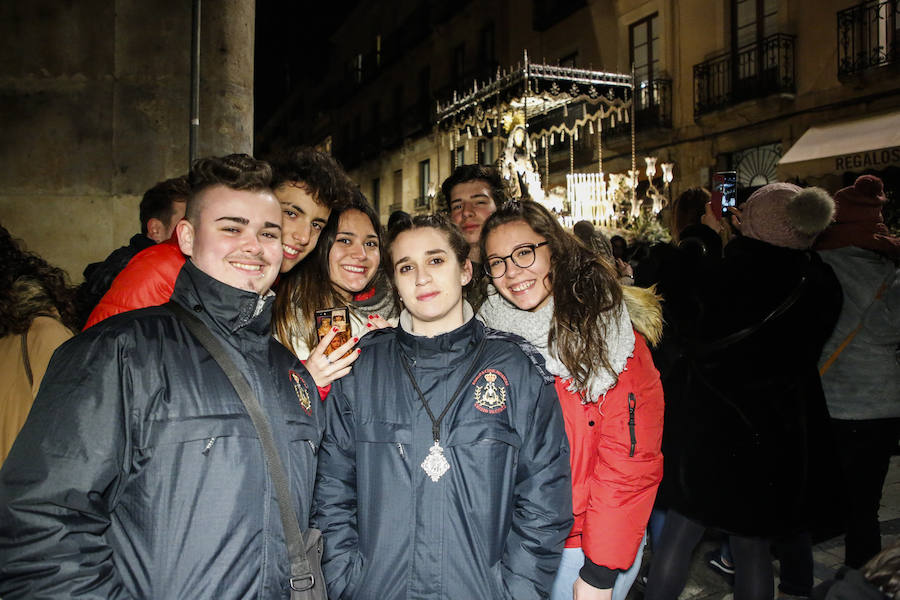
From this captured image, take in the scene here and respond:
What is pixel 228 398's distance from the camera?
5.69 feet

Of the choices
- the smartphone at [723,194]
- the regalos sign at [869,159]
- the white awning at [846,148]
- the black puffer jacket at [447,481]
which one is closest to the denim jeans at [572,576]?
the black puffer jacket at [447,481]

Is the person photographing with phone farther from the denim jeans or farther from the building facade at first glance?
the building facade

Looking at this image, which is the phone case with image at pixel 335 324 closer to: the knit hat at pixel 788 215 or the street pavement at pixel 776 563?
the knit hat at pixel 788 215

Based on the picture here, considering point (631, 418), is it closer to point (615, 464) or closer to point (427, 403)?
point (615, 464)

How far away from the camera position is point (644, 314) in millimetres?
2561

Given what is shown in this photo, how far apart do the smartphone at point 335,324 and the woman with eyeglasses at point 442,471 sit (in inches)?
6.0

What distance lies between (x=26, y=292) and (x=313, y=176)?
1.33m

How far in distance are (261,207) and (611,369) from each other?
4.67ft

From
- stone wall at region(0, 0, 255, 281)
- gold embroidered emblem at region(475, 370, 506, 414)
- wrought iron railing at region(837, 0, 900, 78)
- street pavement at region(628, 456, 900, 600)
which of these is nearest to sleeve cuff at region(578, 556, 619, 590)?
gold embroidered emblem at region(475, 370, 506, 414)

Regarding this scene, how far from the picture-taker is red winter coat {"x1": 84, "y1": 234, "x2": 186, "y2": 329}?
7.33 ft

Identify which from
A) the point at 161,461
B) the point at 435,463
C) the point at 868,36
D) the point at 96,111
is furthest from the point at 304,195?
the point at 868,36

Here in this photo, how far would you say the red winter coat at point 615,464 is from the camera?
2.27 meters

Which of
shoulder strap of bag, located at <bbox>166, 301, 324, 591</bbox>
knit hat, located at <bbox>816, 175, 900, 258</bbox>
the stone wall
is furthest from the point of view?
the stone wall

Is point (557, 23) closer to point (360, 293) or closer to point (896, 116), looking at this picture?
point (896, 116)
